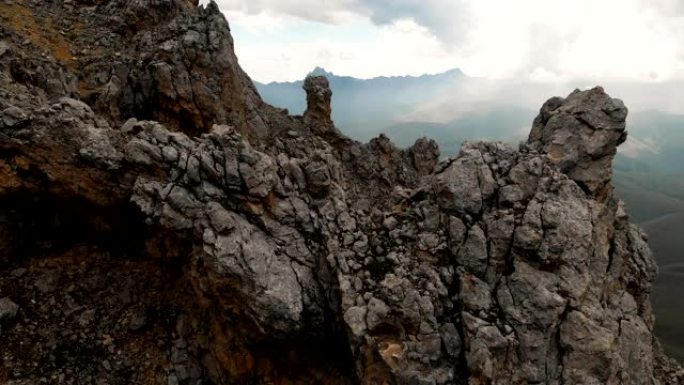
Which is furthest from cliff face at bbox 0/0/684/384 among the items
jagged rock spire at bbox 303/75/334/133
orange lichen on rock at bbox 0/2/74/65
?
jagged rock spire at bbox 303/75/334/133

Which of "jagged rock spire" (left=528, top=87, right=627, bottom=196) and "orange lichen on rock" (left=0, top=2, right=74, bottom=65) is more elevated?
"orange lichen on rock" (left=0, top=2, right=74, bottom=65)

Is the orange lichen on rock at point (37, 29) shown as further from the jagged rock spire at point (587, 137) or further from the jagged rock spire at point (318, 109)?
the jagged rock spire at point (587, 137)

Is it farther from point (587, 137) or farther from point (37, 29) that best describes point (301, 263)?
point (37, 29)

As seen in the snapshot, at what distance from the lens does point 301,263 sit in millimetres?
26609

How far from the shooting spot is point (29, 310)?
26.2 m

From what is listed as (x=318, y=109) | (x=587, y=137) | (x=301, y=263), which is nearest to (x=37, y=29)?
(x=301, y=263)

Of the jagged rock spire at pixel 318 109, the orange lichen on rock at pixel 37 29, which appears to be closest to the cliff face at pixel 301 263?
the orange lichen on rock at pixel 37 29

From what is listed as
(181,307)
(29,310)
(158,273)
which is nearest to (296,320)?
(181,307)

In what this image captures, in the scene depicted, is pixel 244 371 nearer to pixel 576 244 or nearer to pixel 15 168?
pixel 15 168

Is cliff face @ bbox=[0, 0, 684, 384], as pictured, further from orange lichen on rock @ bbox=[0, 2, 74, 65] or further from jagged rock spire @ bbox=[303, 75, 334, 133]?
jagged rock spire @ bbox=[303, 75, 334, 133]

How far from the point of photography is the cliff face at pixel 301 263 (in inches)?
925

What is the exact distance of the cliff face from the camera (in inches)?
925

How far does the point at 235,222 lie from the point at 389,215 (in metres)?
9.10

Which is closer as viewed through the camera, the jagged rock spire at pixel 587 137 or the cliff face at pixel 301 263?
the cliff face at pixel 301 263
